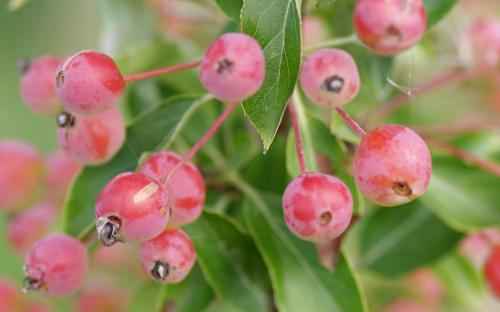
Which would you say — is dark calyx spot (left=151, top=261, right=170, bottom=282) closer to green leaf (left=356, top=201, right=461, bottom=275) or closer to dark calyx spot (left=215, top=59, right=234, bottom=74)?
dark calyx spot (left=215, top=59, right=234, bottom=74)

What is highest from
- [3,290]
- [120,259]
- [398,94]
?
[398,94]

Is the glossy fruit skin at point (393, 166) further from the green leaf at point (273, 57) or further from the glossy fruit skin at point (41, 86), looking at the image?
the glossy fruit skin at point (41, 86)

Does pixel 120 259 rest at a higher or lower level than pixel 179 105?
lower

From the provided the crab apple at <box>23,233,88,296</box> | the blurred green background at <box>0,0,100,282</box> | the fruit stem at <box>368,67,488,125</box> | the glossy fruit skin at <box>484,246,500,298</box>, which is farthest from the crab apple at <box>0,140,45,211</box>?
the blurred green background at <box>0,0,100,282</box>

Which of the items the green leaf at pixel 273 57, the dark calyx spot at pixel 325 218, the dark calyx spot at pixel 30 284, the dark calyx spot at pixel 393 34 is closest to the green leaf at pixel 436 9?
the dark calyx spot at pixel 393 34

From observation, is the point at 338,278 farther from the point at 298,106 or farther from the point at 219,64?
the point at 219,64

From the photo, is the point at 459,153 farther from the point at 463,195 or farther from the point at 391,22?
the point at 391,22

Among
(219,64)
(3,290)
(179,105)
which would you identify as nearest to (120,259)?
(3,290)
